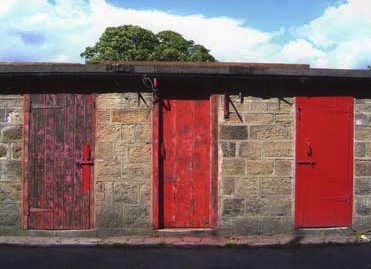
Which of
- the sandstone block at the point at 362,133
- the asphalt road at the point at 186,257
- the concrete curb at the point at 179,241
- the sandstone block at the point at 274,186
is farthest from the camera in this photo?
the sandstone block at the point at 362,133

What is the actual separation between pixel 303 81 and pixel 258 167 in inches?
57.0

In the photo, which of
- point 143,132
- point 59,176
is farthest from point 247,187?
point 59,176

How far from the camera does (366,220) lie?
30.6 ft

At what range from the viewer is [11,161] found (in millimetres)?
9094

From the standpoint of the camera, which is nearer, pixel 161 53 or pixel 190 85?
pixel 190 85

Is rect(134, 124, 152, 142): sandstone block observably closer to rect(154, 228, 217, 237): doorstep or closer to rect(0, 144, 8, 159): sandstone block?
rect(154, 228, 217, 237): doorstep

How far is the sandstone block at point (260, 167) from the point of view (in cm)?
913

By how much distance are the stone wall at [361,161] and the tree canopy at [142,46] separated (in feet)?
86.5

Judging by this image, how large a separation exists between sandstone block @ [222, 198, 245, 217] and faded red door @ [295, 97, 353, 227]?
0.85 metres

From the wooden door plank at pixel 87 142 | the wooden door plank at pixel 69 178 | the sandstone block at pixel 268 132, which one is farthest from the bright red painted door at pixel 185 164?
the wooden door plank at pixel 69 178

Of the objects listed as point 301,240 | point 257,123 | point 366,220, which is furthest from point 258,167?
point 366,220

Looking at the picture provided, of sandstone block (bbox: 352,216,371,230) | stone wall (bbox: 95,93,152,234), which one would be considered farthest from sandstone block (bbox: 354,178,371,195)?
stone wall (bbox: 95,93,152,234)

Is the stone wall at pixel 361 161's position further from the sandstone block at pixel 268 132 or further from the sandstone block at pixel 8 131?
the sandstone block at pixel 8 131

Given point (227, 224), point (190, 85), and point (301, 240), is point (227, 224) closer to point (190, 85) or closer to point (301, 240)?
point (301, 240)
